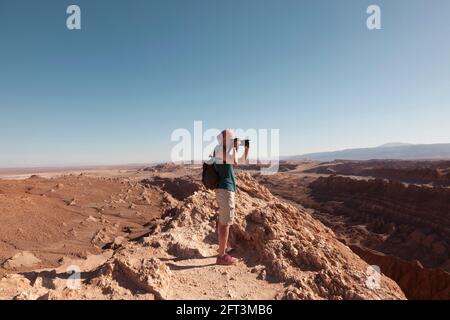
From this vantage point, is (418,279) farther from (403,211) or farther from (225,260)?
(403,211)

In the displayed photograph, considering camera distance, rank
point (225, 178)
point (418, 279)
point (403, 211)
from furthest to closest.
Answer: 1. point (403, 211)
2. point (418, 279)
3. point (225, 178)

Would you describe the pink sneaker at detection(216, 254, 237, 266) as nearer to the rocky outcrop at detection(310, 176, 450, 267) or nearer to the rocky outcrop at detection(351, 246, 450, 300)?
the rocky outcrop at detection(351, 246, 450, 300)

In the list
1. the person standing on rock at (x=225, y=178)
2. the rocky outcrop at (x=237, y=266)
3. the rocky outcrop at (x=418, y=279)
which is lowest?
the rocky outcrop at (x=418, y=279)

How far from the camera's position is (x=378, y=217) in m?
21.0

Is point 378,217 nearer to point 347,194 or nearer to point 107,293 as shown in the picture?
point 347,194

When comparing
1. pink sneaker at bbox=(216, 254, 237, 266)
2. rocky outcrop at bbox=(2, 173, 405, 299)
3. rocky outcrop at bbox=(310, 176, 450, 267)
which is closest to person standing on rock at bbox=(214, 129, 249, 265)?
pink sneaker at bbox=(216, 254, 237, 266)

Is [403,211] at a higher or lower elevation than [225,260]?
lower

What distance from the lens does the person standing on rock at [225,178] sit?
13.3 ft

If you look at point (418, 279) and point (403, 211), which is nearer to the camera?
point (418, 279)

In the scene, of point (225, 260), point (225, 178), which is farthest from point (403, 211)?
point (225, 178)

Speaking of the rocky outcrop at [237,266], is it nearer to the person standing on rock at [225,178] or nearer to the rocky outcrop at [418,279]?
the person standing on rock at [225,178]

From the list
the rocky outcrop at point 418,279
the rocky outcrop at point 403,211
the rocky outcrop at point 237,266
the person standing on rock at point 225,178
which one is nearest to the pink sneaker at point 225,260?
the person standing on rock at point 225,178

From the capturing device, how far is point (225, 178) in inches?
161
